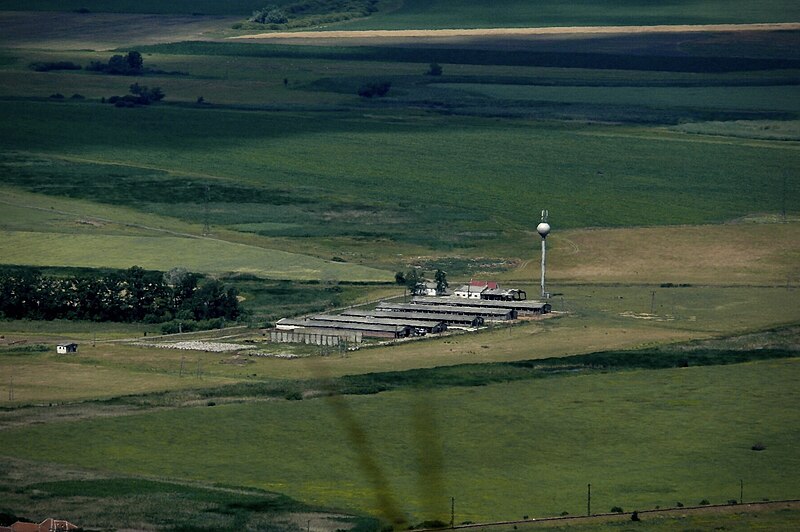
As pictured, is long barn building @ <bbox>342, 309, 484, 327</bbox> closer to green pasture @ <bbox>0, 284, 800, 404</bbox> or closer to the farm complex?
the farm complex

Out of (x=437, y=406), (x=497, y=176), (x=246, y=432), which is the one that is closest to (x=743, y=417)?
(x=437, y=406)

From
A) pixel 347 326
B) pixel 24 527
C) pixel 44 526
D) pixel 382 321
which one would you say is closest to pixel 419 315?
pixel 382 321

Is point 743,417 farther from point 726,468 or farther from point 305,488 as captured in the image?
point 305,488

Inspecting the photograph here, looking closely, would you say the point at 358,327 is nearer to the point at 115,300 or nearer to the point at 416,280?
the point at 416,280

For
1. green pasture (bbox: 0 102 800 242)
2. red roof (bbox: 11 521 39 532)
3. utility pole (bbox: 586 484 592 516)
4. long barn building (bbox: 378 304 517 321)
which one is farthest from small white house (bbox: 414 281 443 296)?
red roof (bbox: 11 521 39 532)

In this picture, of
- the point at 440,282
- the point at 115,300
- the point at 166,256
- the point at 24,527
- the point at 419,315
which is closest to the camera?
the point at 24,527

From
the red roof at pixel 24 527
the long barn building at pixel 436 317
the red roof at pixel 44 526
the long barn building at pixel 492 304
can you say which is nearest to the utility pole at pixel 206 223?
the long barn building at pixel 492 304
